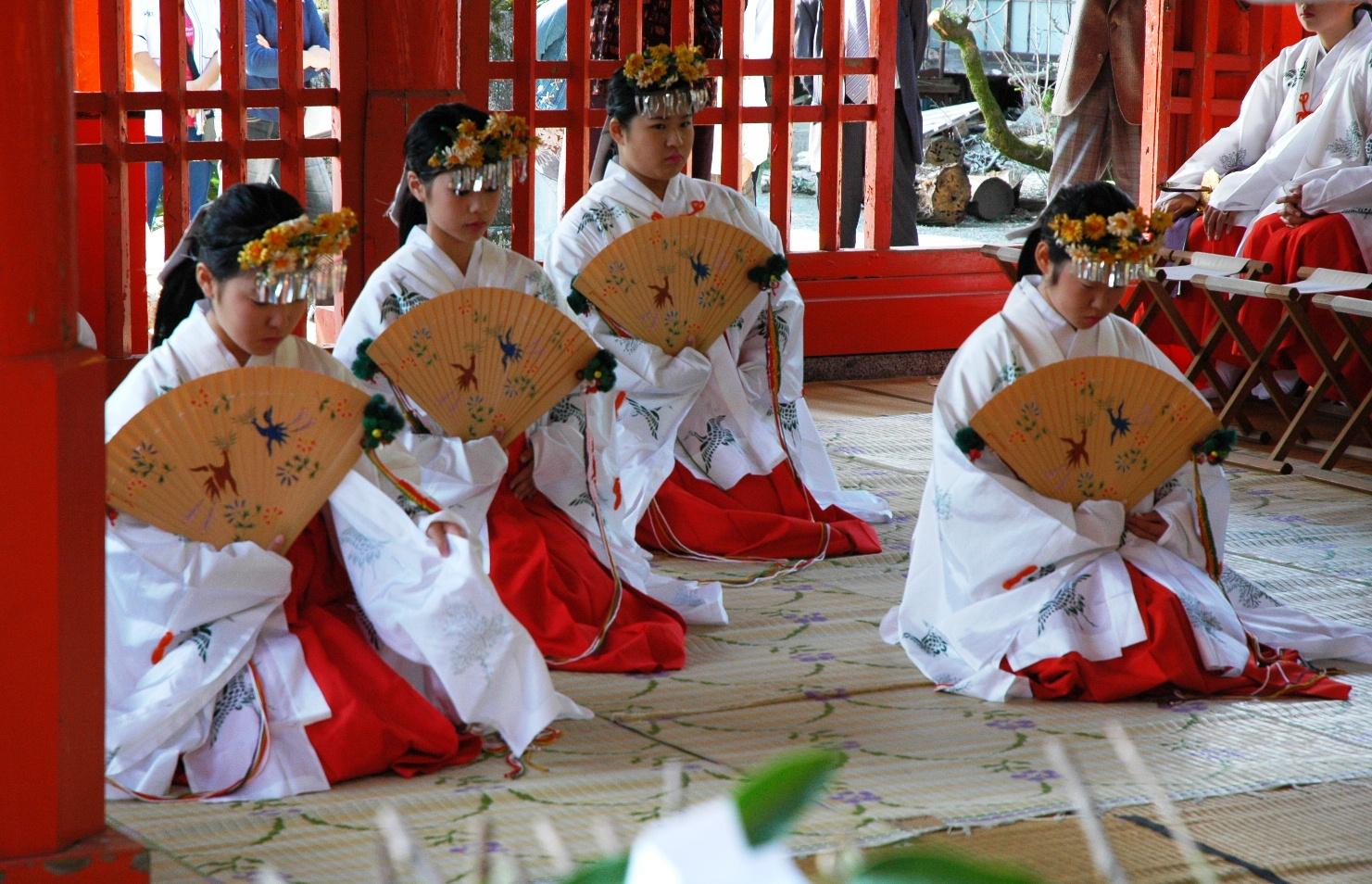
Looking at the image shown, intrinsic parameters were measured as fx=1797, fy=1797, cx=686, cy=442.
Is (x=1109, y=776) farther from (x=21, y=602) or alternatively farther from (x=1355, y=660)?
(x=21, y=602)

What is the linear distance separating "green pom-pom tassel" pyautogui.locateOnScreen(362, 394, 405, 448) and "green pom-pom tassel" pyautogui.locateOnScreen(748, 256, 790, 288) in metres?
2.02

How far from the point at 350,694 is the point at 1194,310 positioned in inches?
185

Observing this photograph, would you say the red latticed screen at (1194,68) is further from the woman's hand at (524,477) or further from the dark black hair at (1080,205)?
the woman's hand at (524,477)

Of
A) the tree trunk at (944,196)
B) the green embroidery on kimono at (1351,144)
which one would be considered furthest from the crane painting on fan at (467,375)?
the tree trunk at (944,196)

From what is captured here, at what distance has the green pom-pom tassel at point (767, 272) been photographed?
536 centimetres

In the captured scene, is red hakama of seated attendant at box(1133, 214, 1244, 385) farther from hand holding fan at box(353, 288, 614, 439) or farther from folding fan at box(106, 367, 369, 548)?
folding fan at box(106, 367, 369, 548)

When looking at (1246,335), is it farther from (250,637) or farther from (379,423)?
(250,637)

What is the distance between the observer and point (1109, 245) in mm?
4027

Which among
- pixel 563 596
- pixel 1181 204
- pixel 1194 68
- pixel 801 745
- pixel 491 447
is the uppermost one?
pixel 1194 68

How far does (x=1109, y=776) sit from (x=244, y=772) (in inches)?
64.7

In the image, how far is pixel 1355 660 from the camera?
4320mm

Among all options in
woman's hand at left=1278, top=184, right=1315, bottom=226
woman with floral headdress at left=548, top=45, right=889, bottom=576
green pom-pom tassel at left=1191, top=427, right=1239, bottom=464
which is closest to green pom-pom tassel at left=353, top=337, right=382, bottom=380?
woman with floral headdress at left=548, top=45, right=889, bottom=576

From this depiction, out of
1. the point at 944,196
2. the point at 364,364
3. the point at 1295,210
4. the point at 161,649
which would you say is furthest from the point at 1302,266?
the point at 944,196

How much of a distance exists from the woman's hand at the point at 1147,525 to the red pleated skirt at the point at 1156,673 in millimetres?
128
